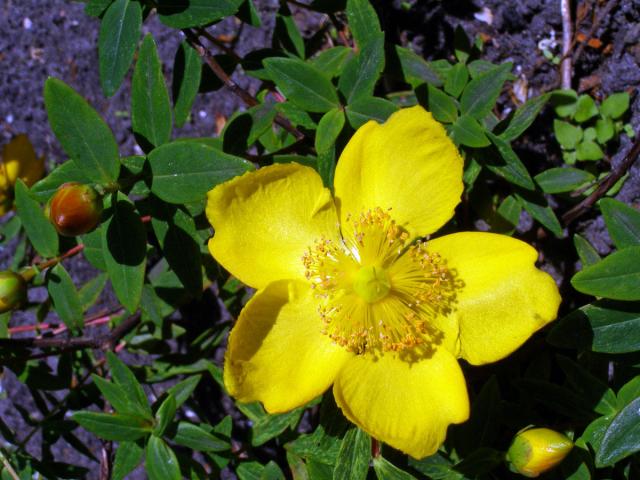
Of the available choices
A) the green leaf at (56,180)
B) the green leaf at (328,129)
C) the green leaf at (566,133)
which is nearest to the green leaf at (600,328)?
the green leaf at (328,129)

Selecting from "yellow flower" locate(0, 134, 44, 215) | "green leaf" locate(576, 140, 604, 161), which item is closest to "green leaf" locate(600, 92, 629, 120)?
"green leaf" locate(576, 140, 604, 161)

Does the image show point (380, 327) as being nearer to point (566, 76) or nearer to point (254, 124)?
point (254, 124)

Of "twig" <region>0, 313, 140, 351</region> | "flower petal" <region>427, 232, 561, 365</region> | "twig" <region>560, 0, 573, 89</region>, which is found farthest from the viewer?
"twig" <region>560, 0, 573, 89</region>

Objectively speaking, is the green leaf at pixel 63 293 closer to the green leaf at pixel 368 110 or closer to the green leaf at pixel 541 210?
the green leaf at pixel 368 110

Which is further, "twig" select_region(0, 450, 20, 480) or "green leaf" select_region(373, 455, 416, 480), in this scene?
"twig" select_region(0, 450, 20, 480)

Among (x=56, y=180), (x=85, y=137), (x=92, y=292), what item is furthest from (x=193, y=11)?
(x=92, y=292)

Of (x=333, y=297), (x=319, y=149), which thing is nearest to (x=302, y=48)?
(x=319, y=149)

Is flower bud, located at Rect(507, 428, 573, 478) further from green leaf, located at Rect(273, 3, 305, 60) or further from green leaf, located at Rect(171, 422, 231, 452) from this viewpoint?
green leaf, located at Rect(273, 3, 305, 60)
